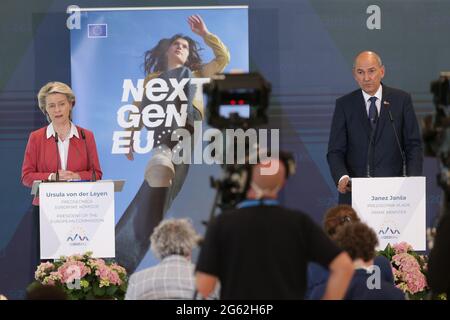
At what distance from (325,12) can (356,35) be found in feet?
1.18

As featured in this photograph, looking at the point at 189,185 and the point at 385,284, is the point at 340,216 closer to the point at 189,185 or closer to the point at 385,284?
the point at 385,284

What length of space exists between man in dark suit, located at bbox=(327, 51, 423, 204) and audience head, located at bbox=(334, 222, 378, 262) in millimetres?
2508

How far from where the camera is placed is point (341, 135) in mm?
9500

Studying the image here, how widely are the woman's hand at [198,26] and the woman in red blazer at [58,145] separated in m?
1.38

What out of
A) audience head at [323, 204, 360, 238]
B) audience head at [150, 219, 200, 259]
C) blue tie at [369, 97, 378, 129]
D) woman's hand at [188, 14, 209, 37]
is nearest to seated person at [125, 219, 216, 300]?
audience head at [150, 219, 200, 259]

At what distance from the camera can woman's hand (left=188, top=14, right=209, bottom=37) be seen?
10359 millimetres

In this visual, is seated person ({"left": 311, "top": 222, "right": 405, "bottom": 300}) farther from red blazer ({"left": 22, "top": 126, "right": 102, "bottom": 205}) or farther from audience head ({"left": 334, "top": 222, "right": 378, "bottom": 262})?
red blazer ({"left": 22, "top": 126, "right": 102, "bottom": 205})

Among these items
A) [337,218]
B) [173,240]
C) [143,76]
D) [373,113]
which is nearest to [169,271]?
[173,240]

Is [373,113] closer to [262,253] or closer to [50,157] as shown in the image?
[50,157]

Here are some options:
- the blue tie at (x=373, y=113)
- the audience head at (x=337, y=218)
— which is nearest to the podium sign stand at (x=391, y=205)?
the audience head at (x=337, y=218)
